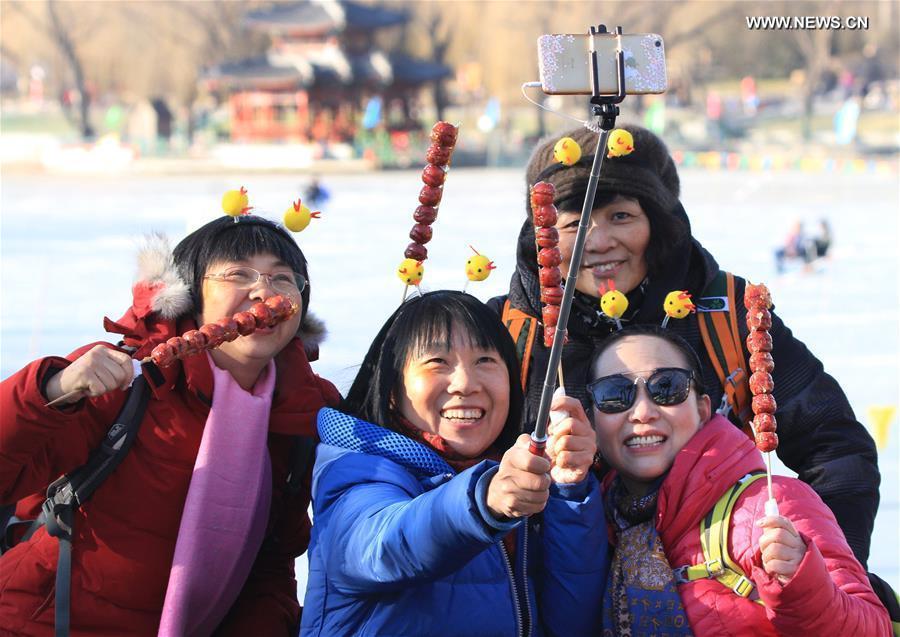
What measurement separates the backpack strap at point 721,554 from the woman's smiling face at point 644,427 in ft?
0.46

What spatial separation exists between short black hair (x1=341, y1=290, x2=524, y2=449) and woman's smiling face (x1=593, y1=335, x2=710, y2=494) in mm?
194

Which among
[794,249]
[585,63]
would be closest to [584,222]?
[585,63]

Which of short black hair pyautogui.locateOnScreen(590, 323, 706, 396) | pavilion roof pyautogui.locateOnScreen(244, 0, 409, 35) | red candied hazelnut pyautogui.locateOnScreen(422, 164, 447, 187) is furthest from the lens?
pavilion roof pyautogui.locateOnScreen(244, 0, 409, 35)

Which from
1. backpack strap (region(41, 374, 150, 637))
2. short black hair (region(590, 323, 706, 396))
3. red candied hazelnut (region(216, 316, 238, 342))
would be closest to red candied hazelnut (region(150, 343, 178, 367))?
red candied hazelnut (region(216, 316, 238, 342))

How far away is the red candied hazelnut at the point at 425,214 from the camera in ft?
8.89

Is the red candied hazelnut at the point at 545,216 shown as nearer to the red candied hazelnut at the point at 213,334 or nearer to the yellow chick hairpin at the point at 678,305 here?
the yellow chick hairpin at the point at 678,305

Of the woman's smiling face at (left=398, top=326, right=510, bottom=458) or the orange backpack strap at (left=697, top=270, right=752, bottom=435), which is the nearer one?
the woman's smiling face at (left=398, top=326, right=510, bottom=458)

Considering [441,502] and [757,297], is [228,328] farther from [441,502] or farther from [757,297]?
[757,297]

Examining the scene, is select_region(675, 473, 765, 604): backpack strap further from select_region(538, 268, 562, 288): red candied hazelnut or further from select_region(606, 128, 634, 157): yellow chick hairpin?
select_region(606, 128, 634, 157): yellow chick hairpin

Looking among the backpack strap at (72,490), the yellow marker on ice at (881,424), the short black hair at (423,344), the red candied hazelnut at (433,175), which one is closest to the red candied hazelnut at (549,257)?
the short black hair at (423,344)

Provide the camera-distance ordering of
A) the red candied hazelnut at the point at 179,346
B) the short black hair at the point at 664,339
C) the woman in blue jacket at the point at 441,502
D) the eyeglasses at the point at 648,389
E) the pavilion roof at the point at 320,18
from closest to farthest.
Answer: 1. the woman in blue jacket at the point at 441,502
2. the red candied hazelnut at the point at 179,346
3. the eyeglasses at the point at 648,389
4. the short black hair at the point at 664,339
5. the pavilion roof at the point at 320,18

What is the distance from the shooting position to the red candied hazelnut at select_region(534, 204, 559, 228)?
2.28m

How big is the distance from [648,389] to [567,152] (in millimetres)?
643

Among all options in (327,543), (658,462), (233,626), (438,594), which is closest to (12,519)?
(233,626)
